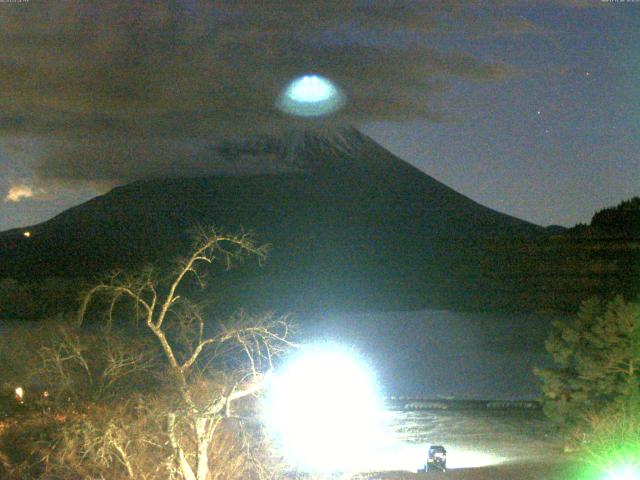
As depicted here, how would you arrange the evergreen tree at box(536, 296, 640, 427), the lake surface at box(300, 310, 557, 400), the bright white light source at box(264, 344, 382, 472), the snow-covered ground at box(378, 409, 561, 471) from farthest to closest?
1. the lake surface at box(300, 310, 557, 400)
2. the snow-covered ground at box(378, 409, 561, 471)
3. the evergreen tree at box(536, 296, 640, 427)
4. the bright white light source at box(264, 344, 382, 472)

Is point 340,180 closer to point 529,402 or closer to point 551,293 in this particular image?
point 551,293

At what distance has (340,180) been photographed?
186m

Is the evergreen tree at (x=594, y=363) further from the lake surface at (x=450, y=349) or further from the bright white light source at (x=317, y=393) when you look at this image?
the lake surface at (x=450, y=349)

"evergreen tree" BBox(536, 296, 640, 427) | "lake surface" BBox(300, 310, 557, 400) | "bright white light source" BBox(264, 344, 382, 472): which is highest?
"lake surface" BBox(300, 310, 557, 400)

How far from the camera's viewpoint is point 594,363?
63.1 feet

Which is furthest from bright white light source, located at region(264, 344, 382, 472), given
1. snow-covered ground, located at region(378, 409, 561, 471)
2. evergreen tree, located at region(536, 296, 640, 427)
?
evergreen tree, located at region(536, 296, 640, 427)

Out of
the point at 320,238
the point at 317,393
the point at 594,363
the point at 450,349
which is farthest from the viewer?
the point at 320,238

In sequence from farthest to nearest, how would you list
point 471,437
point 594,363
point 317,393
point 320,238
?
point 320,238, point 471,437, point 594,363, point 317,393

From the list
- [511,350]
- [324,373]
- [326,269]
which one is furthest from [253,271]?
[324,373]

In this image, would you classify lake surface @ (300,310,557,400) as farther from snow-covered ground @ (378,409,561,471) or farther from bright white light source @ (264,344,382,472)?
bright white light source @ (264,344,382,472)

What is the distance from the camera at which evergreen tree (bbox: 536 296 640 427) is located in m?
18.2

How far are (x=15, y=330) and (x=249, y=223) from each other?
382ft

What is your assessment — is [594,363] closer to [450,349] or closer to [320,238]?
[450,349]

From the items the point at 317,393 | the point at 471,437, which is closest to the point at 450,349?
the point at 471,437
